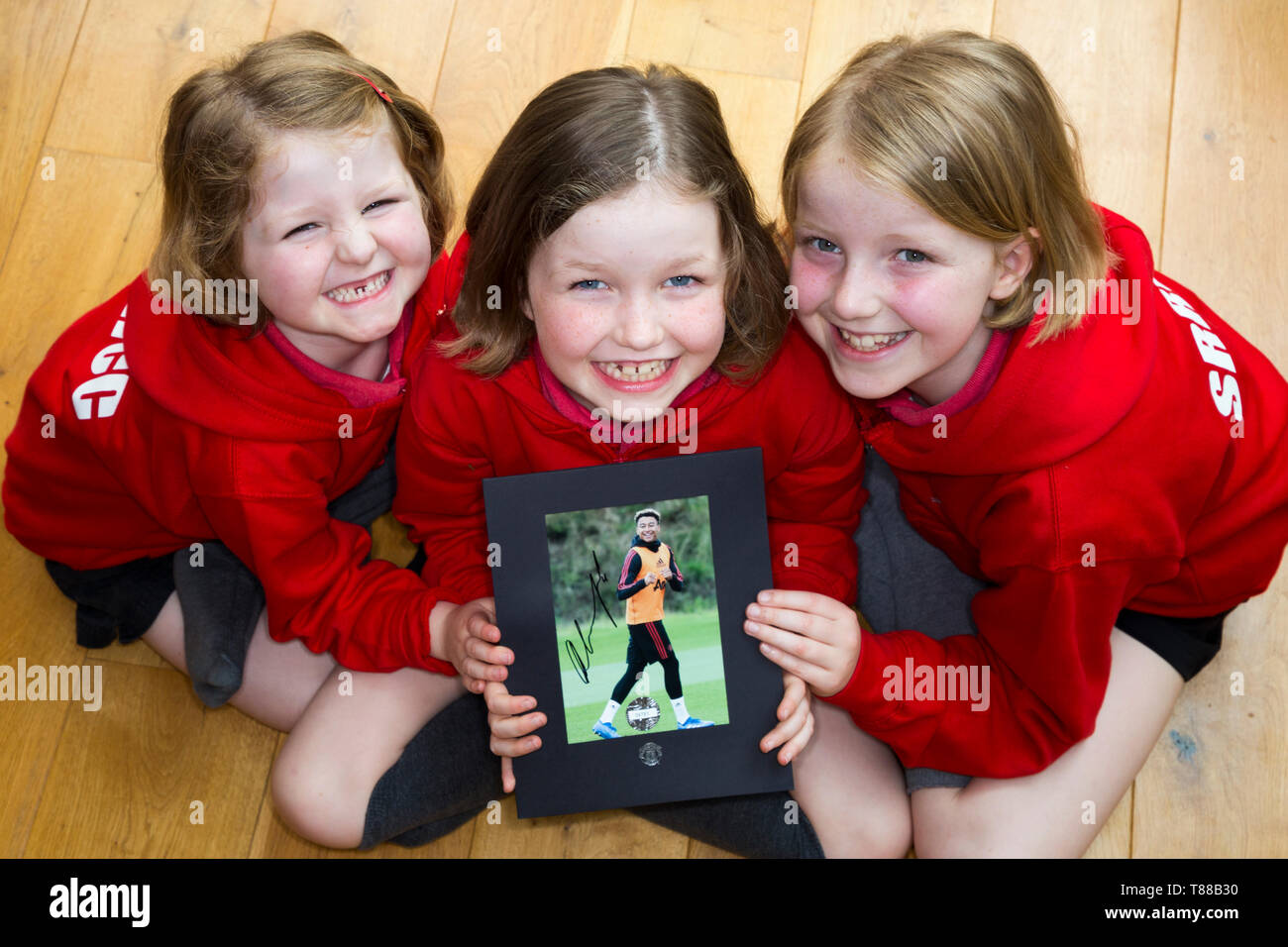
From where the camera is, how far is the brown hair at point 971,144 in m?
1.00

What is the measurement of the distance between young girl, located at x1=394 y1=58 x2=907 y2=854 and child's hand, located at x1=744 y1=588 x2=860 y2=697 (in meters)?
0.03

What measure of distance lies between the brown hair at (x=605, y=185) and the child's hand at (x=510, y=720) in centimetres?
33

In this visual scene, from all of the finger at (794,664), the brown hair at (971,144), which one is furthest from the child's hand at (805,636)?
the brown hair at (971,144)

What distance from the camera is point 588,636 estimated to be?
1186 mm

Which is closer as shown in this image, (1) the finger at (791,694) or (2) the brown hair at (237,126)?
(2) the brown hair at (237,126)

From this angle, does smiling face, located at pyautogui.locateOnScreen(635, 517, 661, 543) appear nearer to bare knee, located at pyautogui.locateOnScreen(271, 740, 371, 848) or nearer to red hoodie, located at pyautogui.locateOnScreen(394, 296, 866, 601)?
red hoodie, located at pyautogui.locateOnScreen(394, 296, 866, 601)

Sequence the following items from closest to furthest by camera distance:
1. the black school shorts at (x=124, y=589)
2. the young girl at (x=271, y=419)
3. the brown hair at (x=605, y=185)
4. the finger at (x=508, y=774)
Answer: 1. the brown hair at (x=605, y=185)
2. the young girl at (x=271, y=419)
3. the finger at (x=508, y=774)
4. the black school shorts at (x=124, y=589)

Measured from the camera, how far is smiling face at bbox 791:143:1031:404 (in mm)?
1021

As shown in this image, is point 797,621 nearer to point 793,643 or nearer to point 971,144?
point 793,643

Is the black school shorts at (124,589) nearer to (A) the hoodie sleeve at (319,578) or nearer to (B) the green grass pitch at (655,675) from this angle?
(A) the hoodie sleeve at (319,578)

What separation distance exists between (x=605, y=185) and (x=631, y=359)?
0.17 metres

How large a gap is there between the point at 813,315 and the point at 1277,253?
81 centimetres
